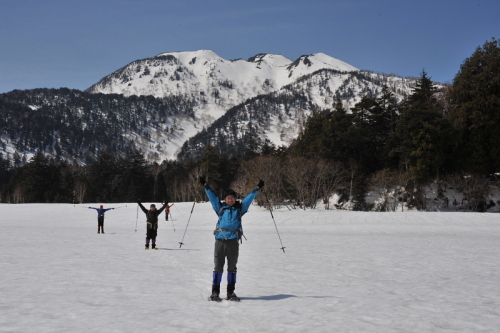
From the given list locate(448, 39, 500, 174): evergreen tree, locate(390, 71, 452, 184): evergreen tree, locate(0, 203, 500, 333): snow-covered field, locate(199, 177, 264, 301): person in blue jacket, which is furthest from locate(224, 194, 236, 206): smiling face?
locate(448, 39, 500, 174): evergreen tree

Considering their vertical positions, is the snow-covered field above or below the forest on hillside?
below

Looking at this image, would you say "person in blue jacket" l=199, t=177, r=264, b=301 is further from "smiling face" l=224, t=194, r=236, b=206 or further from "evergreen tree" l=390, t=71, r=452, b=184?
"evergreen tree" l=390, t=71, r=452, b=184

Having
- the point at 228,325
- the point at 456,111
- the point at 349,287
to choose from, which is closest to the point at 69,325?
the point at 228,325

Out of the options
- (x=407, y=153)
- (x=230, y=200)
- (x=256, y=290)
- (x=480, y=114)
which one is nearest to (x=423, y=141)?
(x=407, y=153)

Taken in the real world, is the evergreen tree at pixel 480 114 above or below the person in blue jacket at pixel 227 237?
above

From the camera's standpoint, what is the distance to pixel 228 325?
5766 mm

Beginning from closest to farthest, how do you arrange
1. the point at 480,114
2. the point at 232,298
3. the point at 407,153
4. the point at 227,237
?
the point at 227,237
the point at 232,298
the point at 480,114
the point at 407,153

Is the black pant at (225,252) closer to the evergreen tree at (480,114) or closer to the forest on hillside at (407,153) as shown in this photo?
the forest on hillside at (407,153)

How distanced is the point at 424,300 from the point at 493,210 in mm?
48561

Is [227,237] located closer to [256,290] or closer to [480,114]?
[256,290]

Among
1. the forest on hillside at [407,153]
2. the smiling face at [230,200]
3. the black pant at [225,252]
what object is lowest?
the black pant at [225,252]

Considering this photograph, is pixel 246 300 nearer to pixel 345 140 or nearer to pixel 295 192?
pixel 295 192

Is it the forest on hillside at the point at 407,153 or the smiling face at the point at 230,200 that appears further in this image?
the forest on hillside at the point at 407,153

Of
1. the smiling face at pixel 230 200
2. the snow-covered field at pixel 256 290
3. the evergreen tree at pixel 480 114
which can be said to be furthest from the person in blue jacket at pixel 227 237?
the evergreen tree at pixel 480 114
